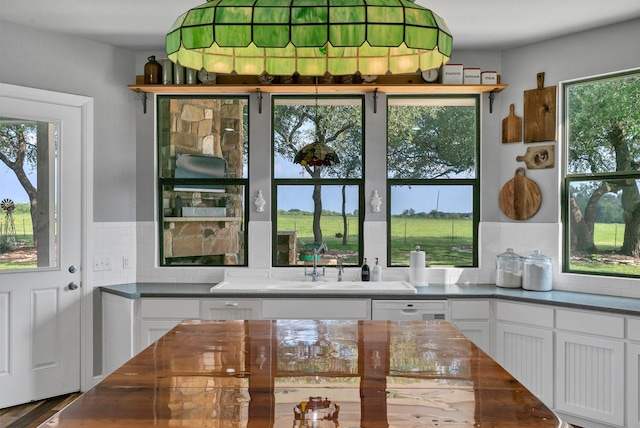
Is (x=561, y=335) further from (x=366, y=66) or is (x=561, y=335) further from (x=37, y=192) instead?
(x=37, y=192)

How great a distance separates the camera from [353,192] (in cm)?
487

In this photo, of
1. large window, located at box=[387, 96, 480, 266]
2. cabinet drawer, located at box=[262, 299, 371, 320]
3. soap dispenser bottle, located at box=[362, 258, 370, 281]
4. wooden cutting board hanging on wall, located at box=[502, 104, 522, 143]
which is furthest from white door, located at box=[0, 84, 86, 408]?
wooden cutting board hanging on wall, located at box=[502, 104, 522, 143]

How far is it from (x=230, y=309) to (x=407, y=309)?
52.9 inches

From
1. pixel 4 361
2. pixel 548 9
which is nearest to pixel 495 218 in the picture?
pixel 548 9

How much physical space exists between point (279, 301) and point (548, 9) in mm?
2845

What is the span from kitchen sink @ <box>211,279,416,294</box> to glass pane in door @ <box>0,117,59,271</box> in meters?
1.38

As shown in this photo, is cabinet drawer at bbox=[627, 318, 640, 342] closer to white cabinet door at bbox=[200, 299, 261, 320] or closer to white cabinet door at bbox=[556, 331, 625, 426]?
white cabinet door at bbox=[556, 331, 625, 426]

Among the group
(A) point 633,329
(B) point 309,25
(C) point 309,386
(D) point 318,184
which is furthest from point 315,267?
(B) point 309,25

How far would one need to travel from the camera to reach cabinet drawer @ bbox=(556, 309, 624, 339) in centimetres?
358

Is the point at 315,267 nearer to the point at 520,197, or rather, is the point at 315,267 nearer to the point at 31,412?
the point at 520,197

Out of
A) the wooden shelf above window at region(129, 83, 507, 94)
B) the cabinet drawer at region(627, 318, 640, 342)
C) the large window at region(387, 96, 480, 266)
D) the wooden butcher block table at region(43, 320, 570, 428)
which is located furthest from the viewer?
the large window at region(387, 96, 480, 266)

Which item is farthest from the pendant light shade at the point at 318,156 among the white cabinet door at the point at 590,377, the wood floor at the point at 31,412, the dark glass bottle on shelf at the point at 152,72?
the wood floor at the point at 31,412

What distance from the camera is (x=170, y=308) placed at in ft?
13.7

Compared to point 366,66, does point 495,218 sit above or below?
below
